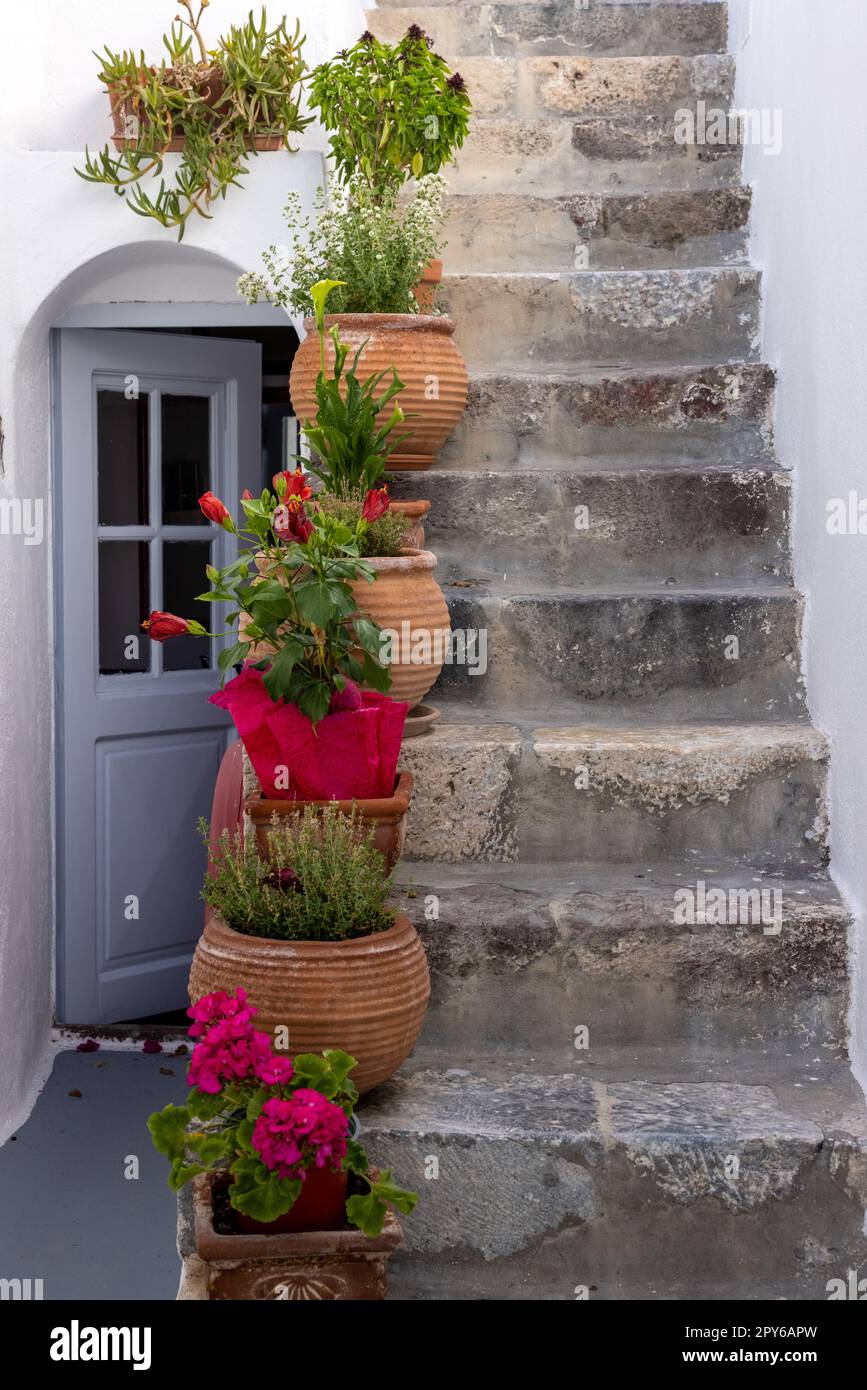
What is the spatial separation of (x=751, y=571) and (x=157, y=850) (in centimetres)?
241

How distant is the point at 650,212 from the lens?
3648 millimetres

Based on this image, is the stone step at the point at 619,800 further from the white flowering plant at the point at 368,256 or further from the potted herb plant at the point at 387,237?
the white flowering plant at the point at 368,256

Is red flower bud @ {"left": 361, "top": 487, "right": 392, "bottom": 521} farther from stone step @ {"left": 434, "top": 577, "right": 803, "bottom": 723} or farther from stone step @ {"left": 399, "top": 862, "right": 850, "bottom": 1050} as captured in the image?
stone step @ {"left": 399, "top": 862, "right": 850, "bottom": 1050}

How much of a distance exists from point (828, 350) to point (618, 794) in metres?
0.91

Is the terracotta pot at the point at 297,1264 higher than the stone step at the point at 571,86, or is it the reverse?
the stone step at the point at 571,86

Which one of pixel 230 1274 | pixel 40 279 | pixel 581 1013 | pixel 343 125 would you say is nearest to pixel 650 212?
pixel 343 125

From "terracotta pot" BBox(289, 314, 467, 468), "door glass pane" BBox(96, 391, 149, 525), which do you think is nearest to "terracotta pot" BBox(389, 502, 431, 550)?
"terracotta pot" BBox(289, 314, 467, 468)

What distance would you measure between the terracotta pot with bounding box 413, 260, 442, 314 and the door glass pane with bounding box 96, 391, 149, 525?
1.59 m

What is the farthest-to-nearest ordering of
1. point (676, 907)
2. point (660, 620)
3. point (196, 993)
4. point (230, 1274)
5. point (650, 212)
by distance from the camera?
point (650, 212) → point (660, 620) → point (676, 907) → point (196, 993) → point (230, 1274)

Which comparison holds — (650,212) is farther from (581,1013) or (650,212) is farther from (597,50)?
(581,1013)

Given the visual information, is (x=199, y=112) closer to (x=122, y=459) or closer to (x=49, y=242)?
(x=49, y=242)

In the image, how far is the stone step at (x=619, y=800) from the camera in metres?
2.55

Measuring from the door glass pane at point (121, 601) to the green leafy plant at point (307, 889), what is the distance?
2749 millimetres

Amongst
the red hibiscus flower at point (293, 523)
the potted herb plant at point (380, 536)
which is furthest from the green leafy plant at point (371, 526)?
the red hibiscus flower at point (293, 523)
